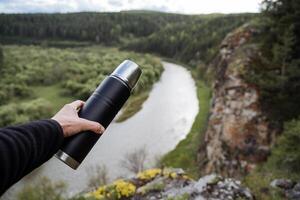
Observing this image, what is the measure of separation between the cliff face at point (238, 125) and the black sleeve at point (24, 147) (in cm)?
1548

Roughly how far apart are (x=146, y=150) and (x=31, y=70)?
3857cm

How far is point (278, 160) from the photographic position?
12.9 m

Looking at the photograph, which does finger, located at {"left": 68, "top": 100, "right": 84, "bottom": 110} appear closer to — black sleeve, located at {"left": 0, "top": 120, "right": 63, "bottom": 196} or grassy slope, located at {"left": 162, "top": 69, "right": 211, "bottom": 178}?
black sleeve, located at {"left": 0, "top": 120, "right": 63, "bottom": 196}

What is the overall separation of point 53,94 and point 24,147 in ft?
164

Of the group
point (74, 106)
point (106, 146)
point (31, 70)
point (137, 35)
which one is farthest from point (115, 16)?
point (74, 106)

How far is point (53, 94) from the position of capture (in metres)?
49.8

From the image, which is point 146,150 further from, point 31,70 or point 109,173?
point 31,70

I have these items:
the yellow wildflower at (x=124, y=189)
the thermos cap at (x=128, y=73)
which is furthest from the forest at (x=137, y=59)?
the yellow wildflower at (x=124, y=189)

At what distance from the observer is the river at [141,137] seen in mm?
24141

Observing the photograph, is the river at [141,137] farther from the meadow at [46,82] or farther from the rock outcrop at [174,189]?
the rock outcrop at [174,189]

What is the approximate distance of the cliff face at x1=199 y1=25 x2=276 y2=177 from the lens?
1705cm

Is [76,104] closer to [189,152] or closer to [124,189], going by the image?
[124,189]

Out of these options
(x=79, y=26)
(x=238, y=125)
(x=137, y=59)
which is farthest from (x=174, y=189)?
(x=79, y=26)

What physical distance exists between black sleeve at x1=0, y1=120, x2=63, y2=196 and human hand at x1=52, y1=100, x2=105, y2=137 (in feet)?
0.24
